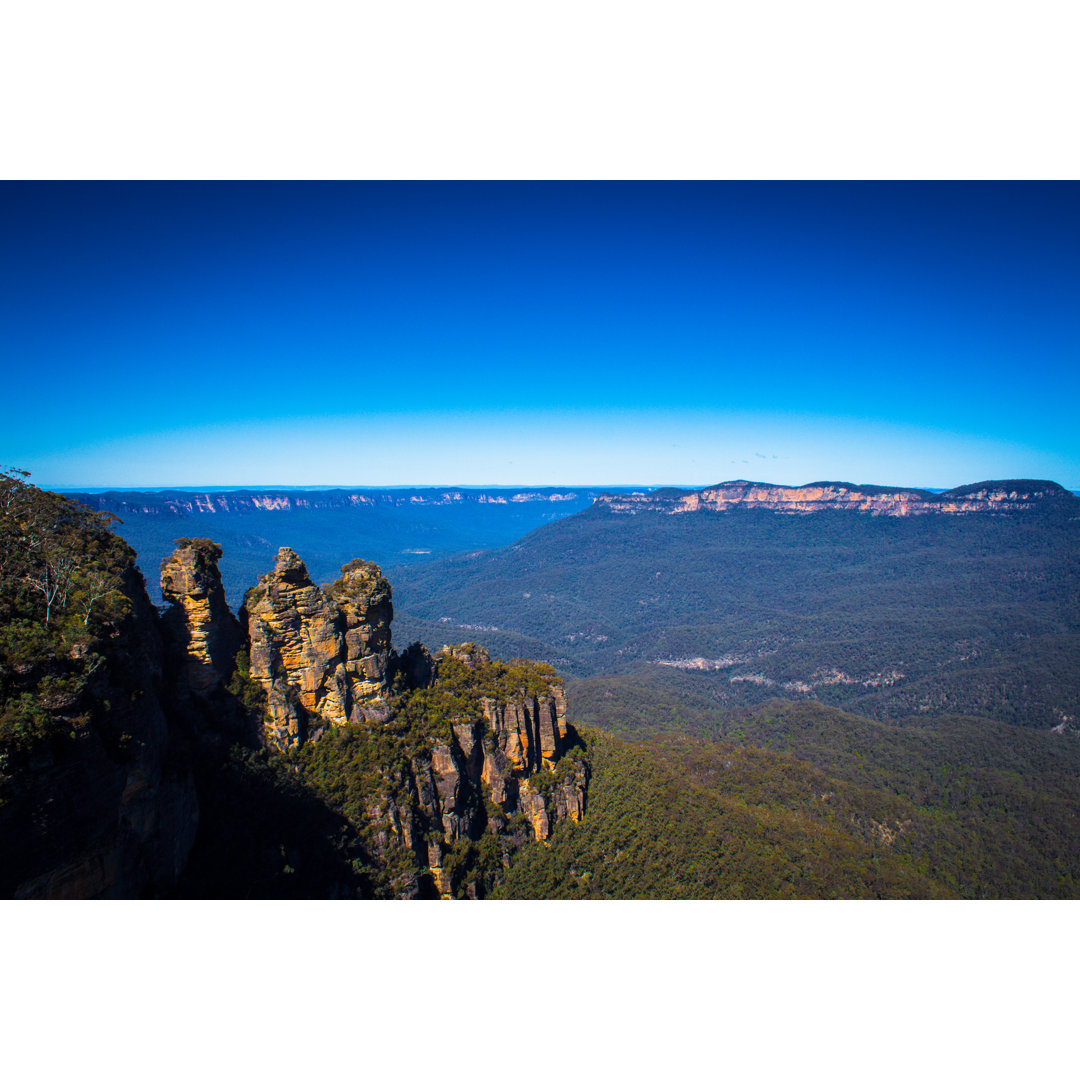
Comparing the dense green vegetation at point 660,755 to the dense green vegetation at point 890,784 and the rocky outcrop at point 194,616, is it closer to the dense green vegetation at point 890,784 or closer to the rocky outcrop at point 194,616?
the dense green vegetation at point 890,784

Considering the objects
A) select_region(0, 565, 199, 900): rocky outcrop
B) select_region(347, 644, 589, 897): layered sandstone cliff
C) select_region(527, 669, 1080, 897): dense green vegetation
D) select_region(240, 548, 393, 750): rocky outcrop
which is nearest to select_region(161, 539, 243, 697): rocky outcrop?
select_region(240, 548, 393, 750): rocky outcrop

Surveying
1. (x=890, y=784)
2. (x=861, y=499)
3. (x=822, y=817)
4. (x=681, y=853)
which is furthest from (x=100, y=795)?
(x=861, y=499)

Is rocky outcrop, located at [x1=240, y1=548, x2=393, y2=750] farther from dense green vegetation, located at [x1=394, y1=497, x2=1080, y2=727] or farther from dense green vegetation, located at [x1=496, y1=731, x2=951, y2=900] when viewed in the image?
dense green vegetation, located at [x1=394, y1=497, x2=1080, y2=727]

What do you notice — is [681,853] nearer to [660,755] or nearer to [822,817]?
[660,755]

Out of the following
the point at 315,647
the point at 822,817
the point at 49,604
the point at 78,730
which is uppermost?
the point at 49,604

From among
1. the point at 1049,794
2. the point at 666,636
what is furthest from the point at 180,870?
the point at 666,636

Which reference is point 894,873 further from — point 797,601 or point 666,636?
point 797,601
